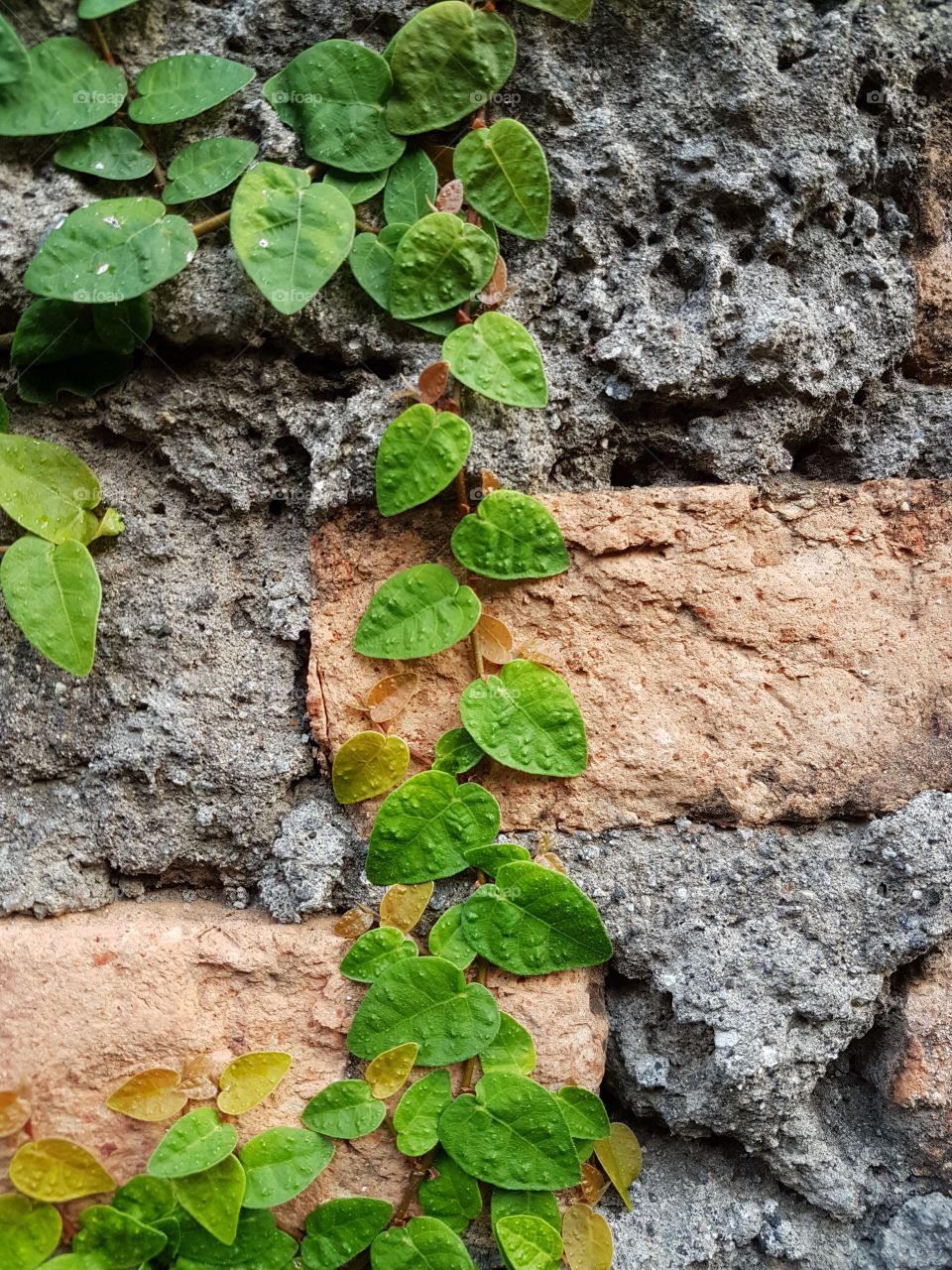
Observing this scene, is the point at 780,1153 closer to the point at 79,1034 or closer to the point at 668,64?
the point at 79,1034

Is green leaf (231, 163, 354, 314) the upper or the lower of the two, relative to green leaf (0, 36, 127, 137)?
lower

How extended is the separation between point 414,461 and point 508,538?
0.27 feet

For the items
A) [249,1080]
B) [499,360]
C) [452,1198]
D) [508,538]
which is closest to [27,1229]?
[249,1080]

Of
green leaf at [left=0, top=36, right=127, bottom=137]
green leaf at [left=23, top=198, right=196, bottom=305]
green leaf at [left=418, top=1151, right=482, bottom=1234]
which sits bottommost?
green leaf at [left=418, top=1151, right=482, bottom=1234]

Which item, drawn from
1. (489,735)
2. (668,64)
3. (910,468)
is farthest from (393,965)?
(668,64)

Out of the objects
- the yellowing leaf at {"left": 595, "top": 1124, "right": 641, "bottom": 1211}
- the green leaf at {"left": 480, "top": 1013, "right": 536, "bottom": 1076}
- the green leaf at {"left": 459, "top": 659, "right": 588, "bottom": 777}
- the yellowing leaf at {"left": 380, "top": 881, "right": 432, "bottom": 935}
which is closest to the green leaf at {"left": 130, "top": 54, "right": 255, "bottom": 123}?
the green leaf at {"left": 459, "top": 659, "right": 588, "bottom": 777}

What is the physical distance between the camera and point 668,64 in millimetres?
665

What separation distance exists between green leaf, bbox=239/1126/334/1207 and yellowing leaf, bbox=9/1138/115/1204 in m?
0.09

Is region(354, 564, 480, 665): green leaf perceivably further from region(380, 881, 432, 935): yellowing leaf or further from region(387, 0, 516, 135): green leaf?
region(387, 0, 516, 135): green leaf

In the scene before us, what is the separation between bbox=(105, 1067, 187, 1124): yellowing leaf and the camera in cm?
57

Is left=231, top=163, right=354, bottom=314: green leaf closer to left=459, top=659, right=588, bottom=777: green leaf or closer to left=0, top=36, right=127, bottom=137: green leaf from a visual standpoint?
left=0, top=36, right=127, bottom=137: green leaf

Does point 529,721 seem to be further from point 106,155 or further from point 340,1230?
point 106,155

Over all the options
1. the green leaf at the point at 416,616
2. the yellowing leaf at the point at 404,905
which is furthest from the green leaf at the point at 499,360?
the yellowing leaf at the point at 404,905

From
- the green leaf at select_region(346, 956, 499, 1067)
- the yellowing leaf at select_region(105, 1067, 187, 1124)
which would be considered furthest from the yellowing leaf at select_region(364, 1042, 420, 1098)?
the yellowing leaf at select_region(105, 1067, 187, 1124)
